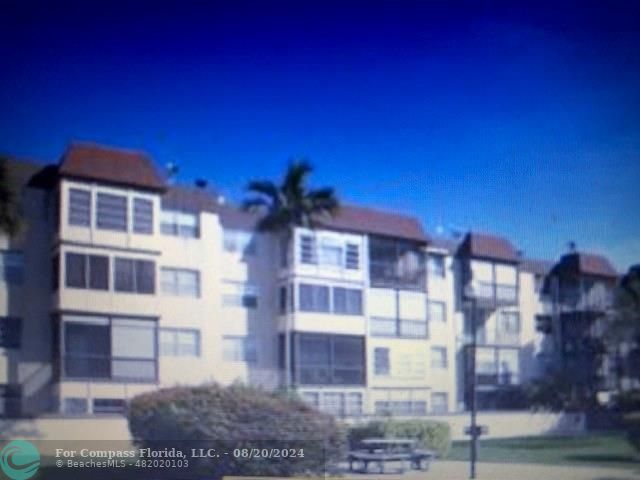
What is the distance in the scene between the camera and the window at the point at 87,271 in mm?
5074

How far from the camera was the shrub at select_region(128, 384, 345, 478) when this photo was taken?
511 cm

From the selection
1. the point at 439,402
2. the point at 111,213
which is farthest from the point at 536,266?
the point at 111,213

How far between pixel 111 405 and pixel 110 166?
4.17 feet

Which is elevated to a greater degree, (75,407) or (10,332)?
(10,332)

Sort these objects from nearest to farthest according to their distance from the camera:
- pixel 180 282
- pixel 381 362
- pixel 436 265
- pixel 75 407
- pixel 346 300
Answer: pixel 75 407
pixel 180 282
pixel 346 300
pixel 381 362
pixel 436 265

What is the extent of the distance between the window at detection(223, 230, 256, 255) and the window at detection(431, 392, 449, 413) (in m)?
1.31

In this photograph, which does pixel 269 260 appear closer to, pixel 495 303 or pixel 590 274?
pixel 495 303

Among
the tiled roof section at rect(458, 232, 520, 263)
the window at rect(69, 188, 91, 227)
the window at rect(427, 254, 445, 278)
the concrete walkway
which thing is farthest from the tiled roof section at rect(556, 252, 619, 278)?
the window at rect(69, 188, 91, 227)

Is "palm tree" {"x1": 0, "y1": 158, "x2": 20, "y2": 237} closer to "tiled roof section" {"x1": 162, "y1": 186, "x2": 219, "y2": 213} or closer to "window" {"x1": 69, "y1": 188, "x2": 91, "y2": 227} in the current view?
"window" {"x1": 69, "y1": 188, "x2": 91, "y2": 227}

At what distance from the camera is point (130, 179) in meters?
5.10

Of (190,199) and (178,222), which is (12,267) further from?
(190,199)

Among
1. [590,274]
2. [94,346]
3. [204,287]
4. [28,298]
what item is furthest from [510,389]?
[28,298]

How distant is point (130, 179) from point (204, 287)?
70cm

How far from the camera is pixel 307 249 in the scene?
527cm
